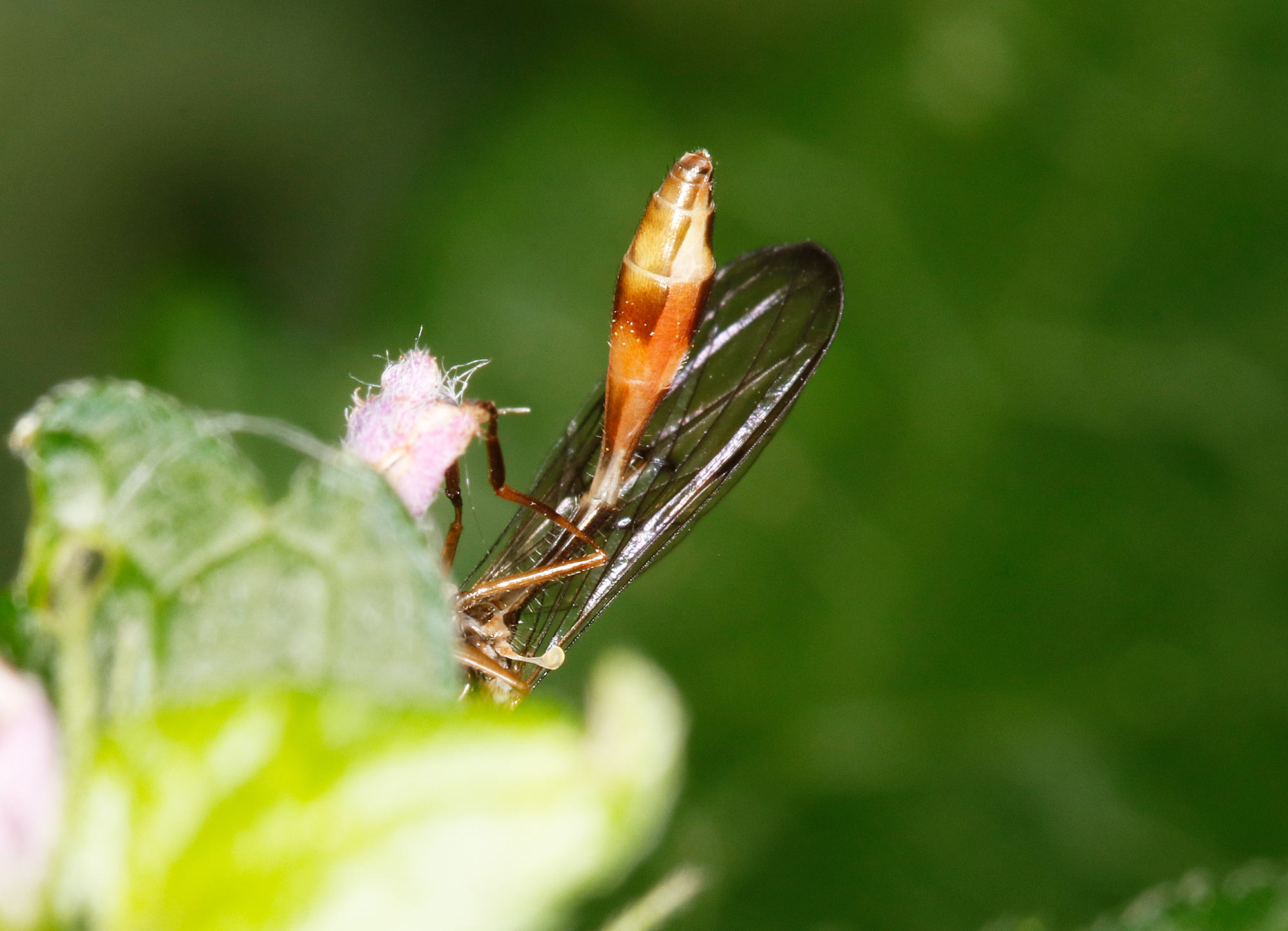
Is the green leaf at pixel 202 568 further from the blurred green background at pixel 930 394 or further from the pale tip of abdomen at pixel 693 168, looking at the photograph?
the blurred green background at pixel 930 394

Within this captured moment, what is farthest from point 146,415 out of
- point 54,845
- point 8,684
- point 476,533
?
point 476,533

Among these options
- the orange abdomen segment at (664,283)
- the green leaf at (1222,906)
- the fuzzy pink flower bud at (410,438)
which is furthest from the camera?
the orange abdomen segment at (664,283)

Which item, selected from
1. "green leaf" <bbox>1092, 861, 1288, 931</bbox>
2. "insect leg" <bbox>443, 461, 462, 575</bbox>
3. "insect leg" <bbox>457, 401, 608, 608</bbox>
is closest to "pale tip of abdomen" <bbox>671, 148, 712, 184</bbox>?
"insect leg" <bbox>457, 401, 608, 608</bbox>

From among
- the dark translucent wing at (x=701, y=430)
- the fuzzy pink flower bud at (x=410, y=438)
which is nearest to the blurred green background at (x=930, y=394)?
the dark translucent wing at (x=701, y=430)

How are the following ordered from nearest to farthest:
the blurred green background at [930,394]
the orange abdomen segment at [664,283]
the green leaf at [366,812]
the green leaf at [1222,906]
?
the green leaf at [366,812] < the green leaf at [1222,906] < the orange abdomen segment at [664,283] < the blurred green background at [930,394]

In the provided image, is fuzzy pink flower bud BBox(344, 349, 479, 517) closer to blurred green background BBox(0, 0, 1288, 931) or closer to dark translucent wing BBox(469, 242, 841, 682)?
dark translucent wing BBox(469, 242, 841, 682)

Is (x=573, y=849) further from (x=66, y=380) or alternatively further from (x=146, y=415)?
(x=66, y=380)
